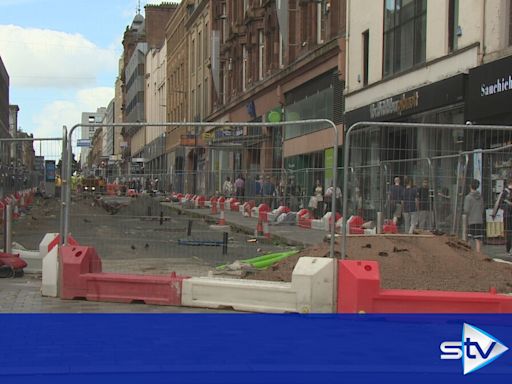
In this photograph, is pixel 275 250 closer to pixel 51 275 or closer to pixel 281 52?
pixel 51 275

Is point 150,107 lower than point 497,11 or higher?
higher

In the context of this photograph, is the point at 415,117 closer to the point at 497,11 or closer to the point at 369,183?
the point at 497,11

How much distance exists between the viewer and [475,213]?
1143 cm

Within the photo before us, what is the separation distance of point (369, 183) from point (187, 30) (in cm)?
5483

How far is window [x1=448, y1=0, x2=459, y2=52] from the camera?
19.3 meters

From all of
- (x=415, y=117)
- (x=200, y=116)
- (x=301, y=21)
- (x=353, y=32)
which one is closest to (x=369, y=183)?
(x=415, y=117)

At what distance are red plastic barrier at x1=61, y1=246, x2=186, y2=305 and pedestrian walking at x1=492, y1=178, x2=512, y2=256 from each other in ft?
19.0

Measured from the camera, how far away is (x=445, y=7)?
19.6 meters

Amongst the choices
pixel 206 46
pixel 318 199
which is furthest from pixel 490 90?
pixel 206 46

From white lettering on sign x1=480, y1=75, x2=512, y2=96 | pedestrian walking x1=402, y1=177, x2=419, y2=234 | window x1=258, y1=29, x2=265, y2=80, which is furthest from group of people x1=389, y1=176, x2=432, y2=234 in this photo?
window x1=258, y1=29, x2=265, y2=80

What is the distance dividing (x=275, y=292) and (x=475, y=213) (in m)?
5.13
